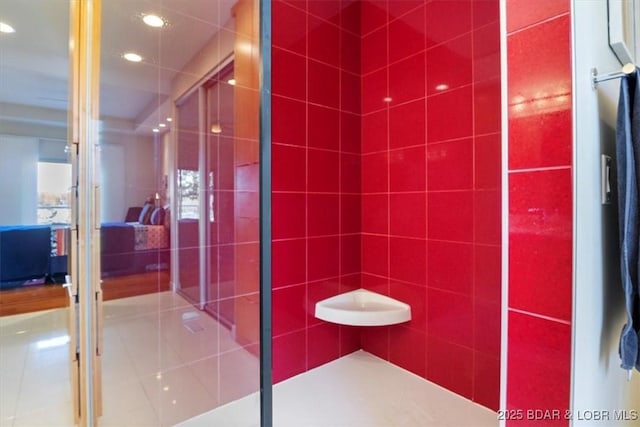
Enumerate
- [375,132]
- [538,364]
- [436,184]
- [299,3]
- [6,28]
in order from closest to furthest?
[538,364]
[436,184]
[299,3]
[6,28]
[375,132]

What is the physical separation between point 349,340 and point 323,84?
188cm

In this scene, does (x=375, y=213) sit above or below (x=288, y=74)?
below

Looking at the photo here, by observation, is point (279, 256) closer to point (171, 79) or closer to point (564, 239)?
point (171, 79)

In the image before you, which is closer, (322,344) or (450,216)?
(450,216)

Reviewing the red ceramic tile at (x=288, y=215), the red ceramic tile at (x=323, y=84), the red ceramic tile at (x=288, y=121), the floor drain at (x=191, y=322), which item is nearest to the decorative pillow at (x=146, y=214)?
the floor drain at (x=191, y=322)

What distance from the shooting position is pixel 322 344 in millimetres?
2152

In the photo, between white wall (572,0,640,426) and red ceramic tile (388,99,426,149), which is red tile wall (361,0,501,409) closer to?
red ceramic tile (388,99,426,149)

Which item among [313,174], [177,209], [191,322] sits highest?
[313,174]

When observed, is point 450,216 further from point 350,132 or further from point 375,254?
point 350,132

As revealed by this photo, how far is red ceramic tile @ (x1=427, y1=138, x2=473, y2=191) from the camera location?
176 cm

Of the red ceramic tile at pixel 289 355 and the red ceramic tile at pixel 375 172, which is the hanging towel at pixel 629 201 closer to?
the red ceramic tile at pixel 375 172

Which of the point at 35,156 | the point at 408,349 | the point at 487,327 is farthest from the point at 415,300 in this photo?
the point at 35,156

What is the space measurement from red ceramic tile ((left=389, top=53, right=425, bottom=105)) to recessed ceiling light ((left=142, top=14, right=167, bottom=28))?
146 cm

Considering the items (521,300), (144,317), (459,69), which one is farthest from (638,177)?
(144,317)
